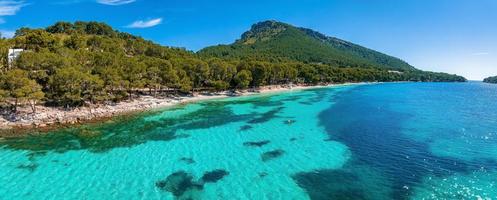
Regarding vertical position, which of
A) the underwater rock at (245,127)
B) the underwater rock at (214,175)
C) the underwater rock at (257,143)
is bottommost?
the underwater rock at (214,175)

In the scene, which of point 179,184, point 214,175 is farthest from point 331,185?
point 179,184

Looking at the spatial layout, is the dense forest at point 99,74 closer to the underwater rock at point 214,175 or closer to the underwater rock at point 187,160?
the underwater rock at point 187,160

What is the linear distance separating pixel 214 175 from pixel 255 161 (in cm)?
505

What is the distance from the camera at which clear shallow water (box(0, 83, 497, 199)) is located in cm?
2308

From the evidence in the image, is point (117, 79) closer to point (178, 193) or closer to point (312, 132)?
point (312, 132)

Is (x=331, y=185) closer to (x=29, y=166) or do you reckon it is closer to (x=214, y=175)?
(x=214, y=175)

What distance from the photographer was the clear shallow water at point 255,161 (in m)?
23.1

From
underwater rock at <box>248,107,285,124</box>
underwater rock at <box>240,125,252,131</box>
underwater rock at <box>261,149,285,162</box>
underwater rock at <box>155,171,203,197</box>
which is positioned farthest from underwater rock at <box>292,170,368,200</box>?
underwater rock at <box>248,107,285,124</box>

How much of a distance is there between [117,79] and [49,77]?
11.5 meters

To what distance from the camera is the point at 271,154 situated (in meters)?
32.2

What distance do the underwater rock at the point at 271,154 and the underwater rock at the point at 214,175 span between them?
4.76 meters

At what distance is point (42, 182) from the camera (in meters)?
25.2

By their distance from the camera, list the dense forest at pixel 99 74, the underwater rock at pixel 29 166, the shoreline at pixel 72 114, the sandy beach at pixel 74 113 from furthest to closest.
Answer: the dense forest at pixel 99 74
the sandy beach at pixel 74 113
the shoreline at pixel 72 114
the underwater rock at pixel 29 166

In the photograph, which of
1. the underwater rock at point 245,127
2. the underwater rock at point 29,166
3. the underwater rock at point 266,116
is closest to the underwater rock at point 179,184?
the underwater rock at point 29,166
